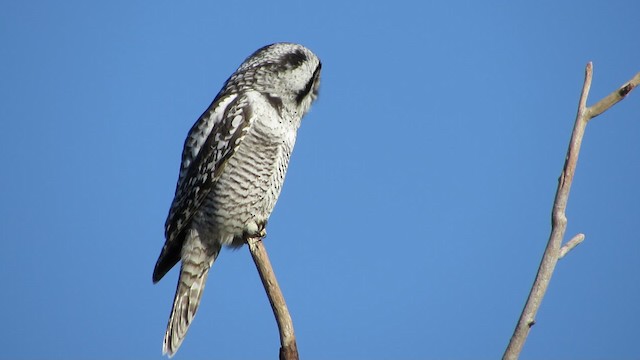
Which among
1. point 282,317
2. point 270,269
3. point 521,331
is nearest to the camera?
point 521,331

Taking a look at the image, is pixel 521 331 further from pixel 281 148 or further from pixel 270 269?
pixel 281 148

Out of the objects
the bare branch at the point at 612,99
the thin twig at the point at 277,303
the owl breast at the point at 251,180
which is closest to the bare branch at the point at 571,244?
the bare branch at the point at 612,99

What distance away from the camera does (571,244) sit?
3098mm

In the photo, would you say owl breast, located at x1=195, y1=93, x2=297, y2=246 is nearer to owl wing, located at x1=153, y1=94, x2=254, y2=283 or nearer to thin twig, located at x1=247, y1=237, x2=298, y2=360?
owl wing, located at x1=153, y1=94, x2=254, y2=283

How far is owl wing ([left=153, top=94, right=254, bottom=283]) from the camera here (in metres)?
4.70

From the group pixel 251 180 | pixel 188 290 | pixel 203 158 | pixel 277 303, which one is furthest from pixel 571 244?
pixel 188 290

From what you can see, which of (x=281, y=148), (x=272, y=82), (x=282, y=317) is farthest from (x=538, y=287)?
(x=272, y=82)

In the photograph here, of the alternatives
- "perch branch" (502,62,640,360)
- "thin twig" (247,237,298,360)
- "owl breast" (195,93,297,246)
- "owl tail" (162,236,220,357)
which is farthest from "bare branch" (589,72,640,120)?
"owl tail" (162,236,220,357)

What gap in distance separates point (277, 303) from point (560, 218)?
5.00 ft

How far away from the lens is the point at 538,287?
9.07 feet

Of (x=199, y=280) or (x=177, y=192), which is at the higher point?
(x=177, y=192)

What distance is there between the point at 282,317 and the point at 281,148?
1303 millimetres

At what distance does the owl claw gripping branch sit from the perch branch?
2.14 m

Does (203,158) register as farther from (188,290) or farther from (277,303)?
(277,303)
